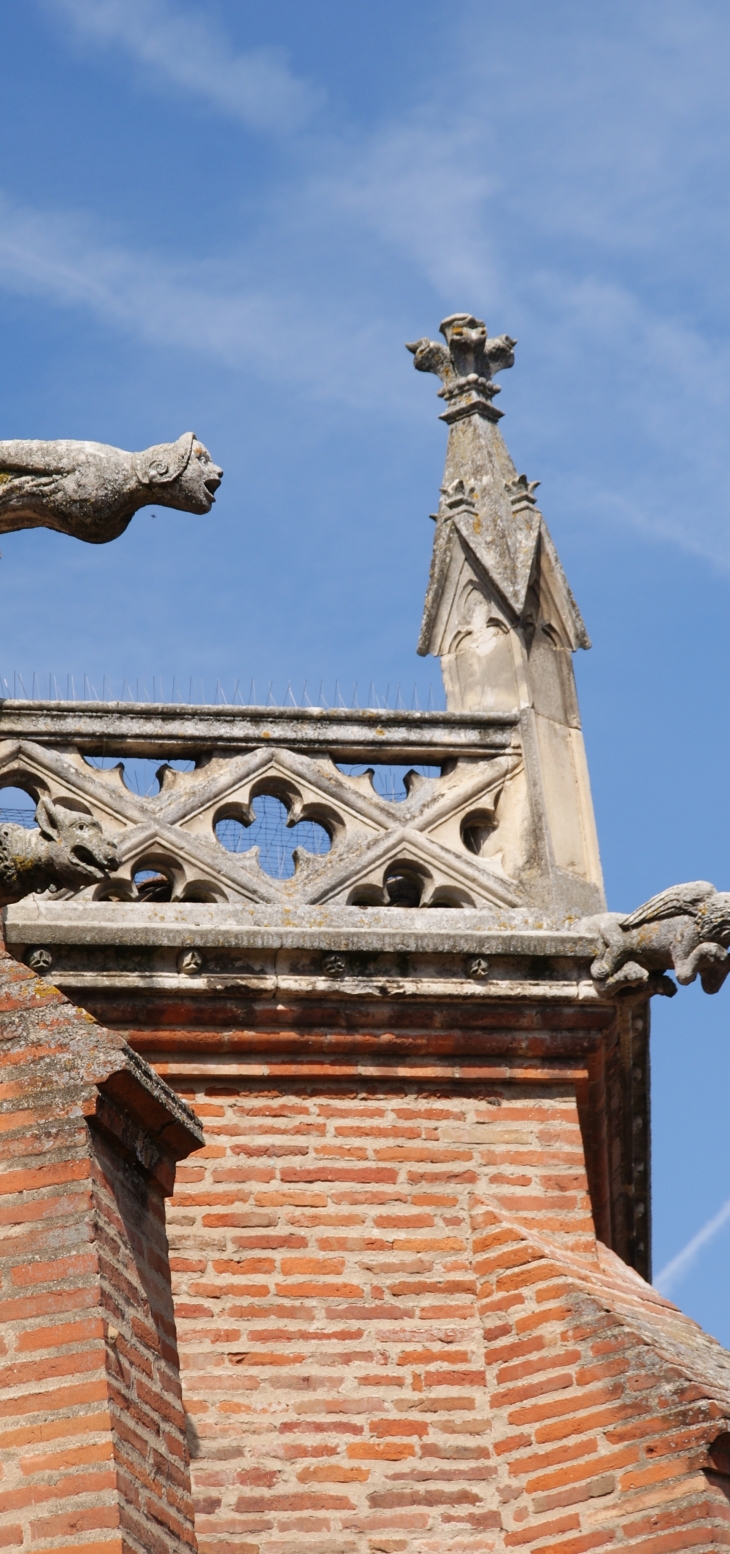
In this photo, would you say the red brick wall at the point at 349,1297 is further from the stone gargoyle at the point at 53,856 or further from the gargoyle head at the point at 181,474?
the gargoyle head at the point at 181,474

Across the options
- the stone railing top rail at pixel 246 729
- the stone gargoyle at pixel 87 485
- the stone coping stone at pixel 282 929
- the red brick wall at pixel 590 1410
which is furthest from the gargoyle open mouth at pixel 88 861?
the red brick wall at pixel 590 1410

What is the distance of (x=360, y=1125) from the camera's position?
947cm

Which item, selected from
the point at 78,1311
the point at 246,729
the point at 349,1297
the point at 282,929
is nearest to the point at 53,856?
the point at 78,1311

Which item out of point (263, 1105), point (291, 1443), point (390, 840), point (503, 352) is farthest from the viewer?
point (503, 352)

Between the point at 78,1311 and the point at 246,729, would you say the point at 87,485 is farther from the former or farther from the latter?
the point at 78,1311

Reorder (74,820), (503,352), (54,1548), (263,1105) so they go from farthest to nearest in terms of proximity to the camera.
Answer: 1. (503,352)
2. (263,1105)
3. (74,820)
4. (54,1548)

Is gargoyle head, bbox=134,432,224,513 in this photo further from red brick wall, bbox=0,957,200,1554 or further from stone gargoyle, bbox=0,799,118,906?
red brick wall, bbox=0,957,200,1554

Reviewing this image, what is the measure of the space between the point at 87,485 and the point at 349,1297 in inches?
123

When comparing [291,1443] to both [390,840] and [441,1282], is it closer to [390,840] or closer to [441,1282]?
[441,1282]

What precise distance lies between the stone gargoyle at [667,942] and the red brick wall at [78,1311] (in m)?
2.92

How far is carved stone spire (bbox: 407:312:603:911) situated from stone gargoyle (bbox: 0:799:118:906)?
285cm

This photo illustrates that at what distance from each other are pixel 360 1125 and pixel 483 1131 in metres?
0.50

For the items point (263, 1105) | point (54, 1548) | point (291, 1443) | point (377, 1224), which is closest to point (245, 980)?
→ point (263, 1105)

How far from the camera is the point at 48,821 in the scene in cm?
786
